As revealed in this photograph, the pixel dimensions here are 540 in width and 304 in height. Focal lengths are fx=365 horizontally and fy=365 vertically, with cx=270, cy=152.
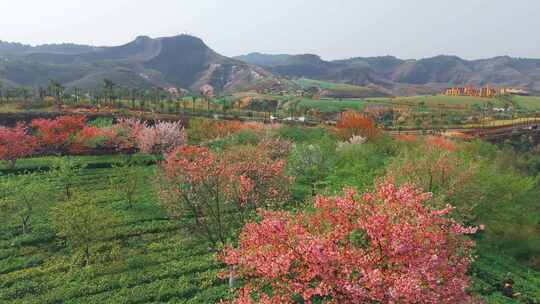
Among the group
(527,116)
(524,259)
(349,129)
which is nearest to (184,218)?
(524,259)

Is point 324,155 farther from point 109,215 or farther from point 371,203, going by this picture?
point 371,203

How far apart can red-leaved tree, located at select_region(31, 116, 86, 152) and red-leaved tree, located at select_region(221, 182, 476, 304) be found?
61.9 metres

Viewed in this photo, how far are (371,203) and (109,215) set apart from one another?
2693 centimetres

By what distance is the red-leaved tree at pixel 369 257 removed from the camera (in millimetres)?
12844

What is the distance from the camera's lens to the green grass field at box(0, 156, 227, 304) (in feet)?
84.9

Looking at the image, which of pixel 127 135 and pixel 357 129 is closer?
pixel 127 135

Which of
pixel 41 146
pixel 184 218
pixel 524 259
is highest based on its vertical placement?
pixel 41 146

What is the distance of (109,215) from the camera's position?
113 ft

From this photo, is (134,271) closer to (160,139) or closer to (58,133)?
(160,139)

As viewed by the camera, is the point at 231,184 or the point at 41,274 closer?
the point at 231,184

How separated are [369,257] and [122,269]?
2328 cm

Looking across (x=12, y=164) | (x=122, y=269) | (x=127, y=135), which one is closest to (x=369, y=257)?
(x=122, y=269)

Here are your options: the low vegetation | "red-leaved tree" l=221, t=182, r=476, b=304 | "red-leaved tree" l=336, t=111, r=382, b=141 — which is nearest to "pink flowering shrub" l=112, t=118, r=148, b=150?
the low vegetation

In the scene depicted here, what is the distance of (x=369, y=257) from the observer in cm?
1338
